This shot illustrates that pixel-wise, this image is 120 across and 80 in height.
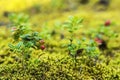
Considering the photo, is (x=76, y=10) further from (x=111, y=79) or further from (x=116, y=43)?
(x=111, y=79)

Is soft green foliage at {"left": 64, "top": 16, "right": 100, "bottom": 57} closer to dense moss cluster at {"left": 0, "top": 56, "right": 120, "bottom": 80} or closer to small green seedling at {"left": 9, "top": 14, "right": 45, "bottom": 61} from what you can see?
dense moss cluster at {"left": 0, "top": 56, "right": 120, "bottom": 80}

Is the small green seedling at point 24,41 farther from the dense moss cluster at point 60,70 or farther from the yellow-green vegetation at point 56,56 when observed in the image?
the dense moss cluster at point 60,70

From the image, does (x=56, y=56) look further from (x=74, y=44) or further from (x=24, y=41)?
(x=24, y=41)

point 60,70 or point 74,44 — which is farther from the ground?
point 74,44

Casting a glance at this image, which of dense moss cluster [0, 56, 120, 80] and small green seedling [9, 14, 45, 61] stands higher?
small green seedling [9, 14, 45, 61]

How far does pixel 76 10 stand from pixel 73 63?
7696mm

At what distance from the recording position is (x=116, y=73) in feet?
17.3

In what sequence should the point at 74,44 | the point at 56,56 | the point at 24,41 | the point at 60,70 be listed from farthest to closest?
the point at 56,56, the point at 74,44, the point at 60,70, the point at 24,41

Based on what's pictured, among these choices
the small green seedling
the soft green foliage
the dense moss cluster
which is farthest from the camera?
the soft green foliage

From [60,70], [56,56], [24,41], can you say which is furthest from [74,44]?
[24,41]

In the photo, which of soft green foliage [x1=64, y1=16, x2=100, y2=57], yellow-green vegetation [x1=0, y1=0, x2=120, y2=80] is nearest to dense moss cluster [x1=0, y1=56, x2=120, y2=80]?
yellow-green vegetation [x1=0, y1=0, x2=120, y2=80]

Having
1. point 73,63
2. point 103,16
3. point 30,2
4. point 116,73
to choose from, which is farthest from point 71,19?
point 30,2

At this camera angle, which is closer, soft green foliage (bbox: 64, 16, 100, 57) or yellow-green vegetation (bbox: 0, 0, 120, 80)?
yellow-green vegetation (bbox: 0, 0, 120, 80)

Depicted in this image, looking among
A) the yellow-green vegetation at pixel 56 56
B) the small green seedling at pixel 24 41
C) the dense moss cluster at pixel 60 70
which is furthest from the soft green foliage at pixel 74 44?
the small green seedling at pixel 24 41
